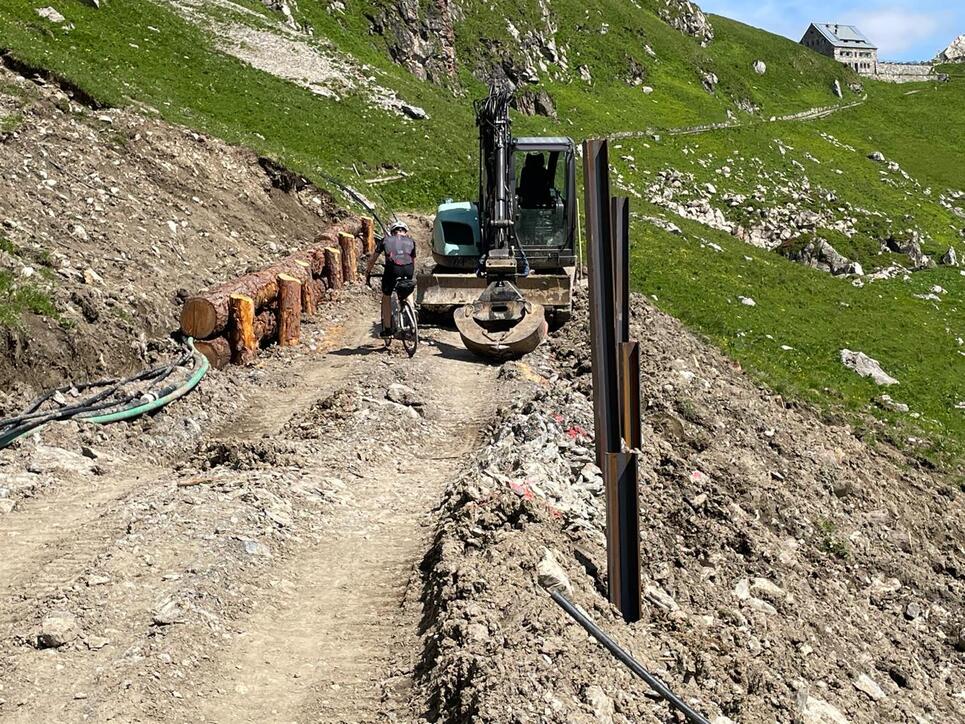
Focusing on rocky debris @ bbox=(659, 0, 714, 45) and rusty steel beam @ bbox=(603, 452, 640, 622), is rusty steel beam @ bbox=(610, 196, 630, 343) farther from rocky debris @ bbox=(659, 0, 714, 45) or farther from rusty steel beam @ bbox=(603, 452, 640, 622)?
rocky debris @ bbox=(659, 0, 714, 45)

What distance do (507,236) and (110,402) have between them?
327 inches

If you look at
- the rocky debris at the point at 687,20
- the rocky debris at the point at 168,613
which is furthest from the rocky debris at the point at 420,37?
the rocky debris at the point at 168,613

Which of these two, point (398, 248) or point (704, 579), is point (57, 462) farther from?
point (398, 248)

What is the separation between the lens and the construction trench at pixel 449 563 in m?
6.51

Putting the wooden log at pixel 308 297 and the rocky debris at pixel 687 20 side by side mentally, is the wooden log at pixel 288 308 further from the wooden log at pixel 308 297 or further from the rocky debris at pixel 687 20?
the rocky debris at pixel 687 20

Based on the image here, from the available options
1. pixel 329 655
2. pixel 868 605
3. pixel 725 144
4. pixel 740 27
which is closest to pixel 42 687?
pixel 329 655

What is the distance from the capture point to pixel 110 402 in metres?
12.1

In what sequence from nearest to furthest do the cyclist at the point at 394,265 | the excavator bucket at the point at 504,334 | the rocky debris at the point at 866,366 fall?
1. the excavator bucket at the point at 504,334
2. the cyclist at the point at 394,265
3. the rocky debris at the point at 866,366

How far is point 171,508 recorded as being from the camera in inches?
358

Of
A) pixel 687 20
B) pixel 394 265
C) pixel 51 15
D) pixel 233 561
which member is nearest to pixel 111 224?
pixel 394 265

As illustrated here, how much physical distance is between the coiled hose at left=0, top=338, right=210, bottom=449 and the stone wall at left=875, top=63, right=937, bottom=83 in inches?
4636

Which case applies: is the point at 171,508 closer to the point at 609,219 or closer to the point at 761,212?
the point at 609,219

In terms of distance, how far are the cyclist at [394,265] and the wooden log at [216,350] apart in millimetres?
2567

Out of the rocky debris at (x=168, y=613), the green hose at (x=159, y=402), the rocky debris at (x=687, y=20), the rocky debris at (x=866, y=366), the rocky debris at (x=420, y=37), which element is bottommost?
the rocky debris at (x=866, y=366)
